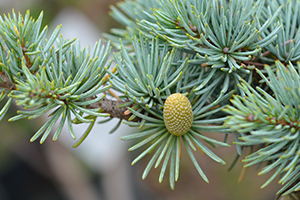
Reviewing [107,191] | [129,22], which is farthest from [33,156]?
[129,22]

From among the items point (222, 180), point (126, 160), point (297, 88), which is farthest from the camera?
point (126, 160)

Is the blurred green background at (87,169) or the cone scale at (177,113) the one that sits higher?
the cone scale at (177,113)

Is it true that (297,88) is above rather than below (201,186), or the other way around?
above

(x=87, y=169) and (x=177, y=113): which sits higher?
(x=177, y=113)

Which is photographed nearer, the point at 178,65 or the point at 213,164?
the point at 178,65

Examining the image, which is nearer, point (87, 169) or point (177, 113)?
point (177, 113)

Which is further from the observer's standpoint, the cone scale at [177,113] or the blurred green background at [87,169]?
the blurred green background at [87,169]

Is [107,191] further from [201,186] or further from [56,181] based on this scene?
[201,186]

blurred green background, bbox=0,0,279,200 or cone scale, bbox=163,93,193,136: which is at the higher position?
cone scale, bbox=163,93,193,136
